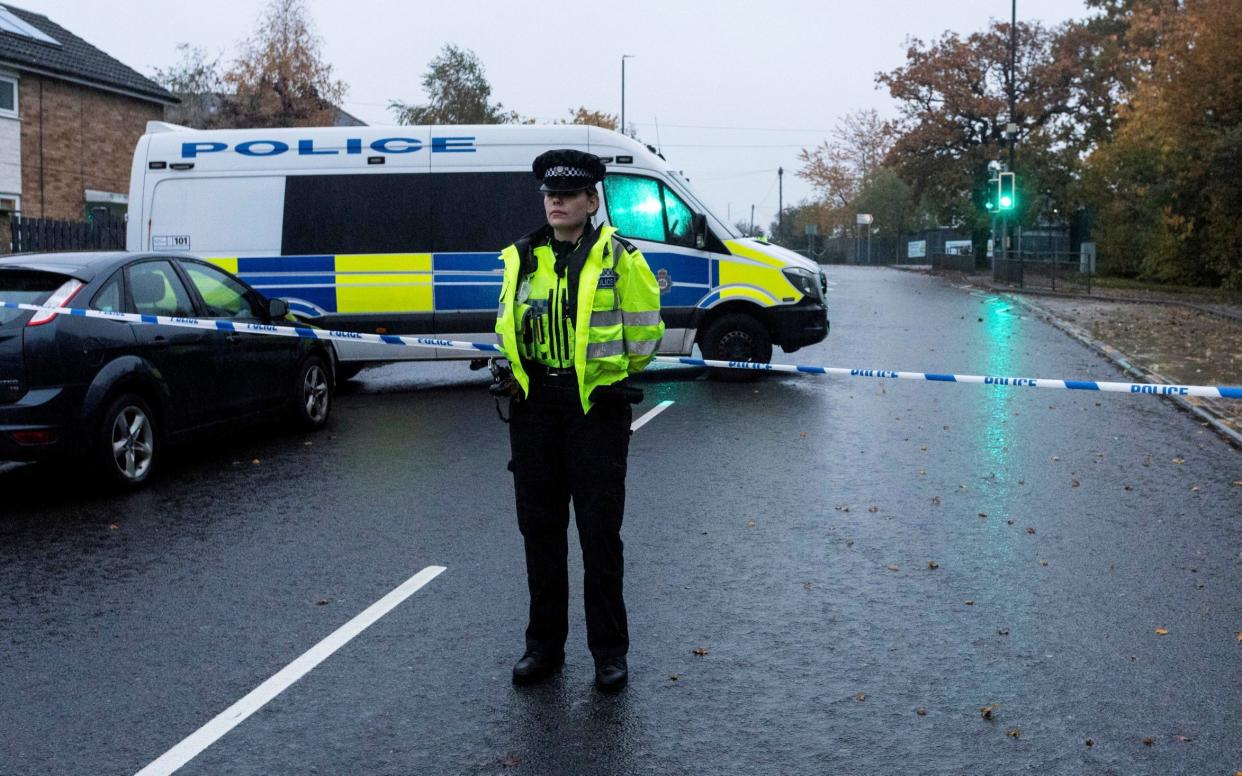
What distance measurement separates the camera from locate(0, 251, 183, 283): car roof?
8219 mm

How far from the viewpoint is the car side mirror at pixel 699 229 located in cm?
1349

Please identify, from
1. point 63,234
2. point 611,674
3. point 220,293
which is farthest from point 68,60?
point 611,674

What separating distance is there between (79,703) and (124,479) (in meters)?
3.88

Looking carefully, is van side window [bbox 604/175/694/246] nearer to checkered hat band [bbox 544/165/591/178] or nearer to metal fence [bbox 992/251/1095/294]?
checkered hat band [bbox 544/165/591/178]

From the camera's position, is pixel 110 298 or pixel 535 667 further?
pixel 110 298

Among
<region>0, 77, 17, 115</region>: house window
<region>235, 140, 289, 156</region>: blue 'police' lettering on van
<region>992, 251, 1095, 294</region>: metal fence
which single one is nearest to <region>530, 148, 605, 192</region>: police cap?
<region>235, 140, 289, 156</region>: blue 'police' lettering on van

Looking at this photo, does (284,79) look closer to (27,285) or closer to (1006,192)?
(1006,192)

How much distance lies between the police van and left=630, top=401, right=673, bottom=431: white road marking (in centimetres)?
144

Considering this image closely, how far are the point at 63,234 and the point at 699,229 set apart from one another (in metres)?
13.5

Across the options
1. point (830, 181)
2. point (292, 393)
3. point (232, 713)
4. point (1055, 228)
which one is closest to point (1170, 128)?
point (1055, 228)

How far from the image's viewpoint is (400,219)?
13523mm

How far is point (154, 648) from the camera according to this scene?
515 centimetres

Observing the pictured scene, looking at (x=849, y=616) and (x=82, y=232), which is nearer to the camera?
(x=849, y=616)

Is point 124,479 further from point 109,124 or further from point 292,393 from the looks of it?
point 109,124
